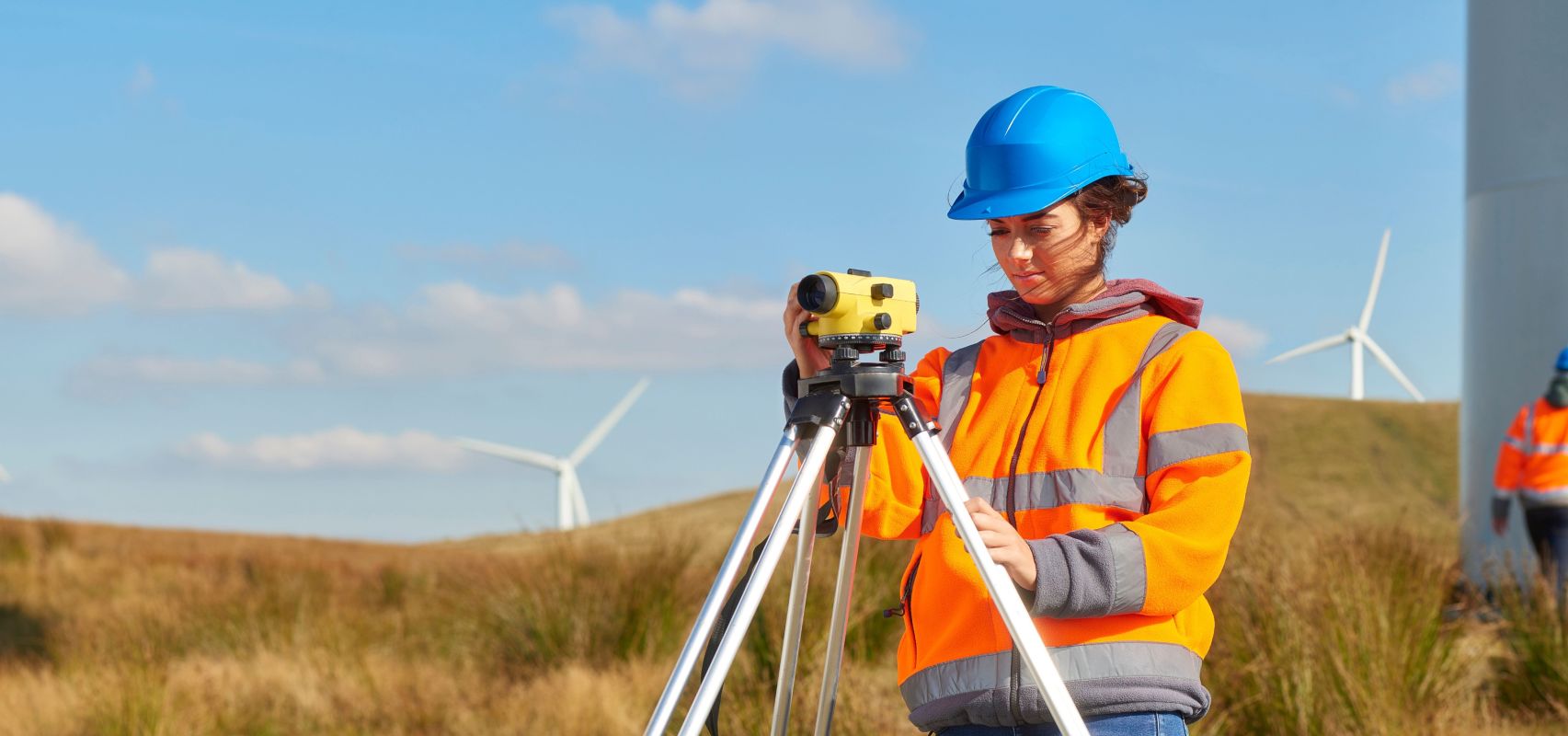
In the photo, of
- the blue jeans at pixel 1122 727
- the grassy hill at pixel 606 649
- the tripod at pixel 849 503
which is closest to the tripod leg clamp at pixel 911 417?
the tripod at pixel 849 503

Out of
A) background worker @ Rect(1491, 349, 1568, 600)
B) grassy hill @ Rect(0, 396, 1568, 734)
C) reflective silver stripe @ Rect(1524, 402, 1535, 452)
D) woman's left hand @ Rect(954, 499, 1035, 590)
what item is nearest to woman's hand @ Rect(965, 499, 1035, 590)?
woman's left hand @ Rect(954, 499, 1035, 590)

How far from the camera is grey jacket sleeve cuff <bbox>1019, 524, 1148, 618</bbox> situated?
6.29 feet

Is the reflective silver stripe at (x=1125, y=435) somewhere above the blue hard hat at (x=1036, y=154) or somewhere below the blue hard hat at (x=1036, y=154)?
below

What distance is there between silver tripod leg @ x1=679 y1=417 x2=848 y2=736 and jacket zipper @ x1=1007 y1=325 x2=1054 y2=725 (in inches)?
13.2

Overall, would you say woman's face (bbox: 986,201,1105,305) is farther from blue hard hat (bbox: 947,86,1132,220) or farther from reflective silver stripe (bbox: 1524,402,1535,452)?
reflective silver stripe (bbox: 1524,402,1535,452)

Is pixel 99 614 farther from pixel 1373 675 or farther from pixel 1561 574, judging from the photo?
pixel 1561 574

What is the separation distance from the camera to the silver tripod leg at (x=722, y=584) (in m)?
1.90

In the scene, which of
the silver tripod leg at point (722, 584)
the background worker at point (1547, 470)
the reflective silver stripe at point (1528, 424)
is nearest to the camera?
the silver tripod leg at point (722, 584)

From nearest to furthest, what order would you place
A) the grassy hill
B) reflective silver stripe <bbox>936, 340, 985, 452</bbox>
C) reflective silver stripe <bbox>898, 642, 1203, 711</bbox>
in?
reflective silver stripe <bbox>898, 642, 1203, 711</bbox> < reflective silver stripe <bbox>936, 340, 985, 452</bbox> < the grassy hill

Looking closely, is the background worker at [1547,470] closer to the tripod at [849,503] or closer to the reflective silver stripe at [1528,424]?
the reflective silver stripe at [1528,424]

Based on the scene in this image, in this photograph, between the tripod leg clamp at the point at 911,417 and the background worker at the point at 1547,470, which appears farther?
the background worker at the point at 1547,470

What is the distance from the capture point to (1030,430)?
211 cm

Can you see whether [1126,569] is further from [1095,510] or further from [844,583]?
[844,583]

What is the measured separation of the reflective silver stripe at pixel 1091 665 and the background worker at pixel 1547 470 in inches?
318
